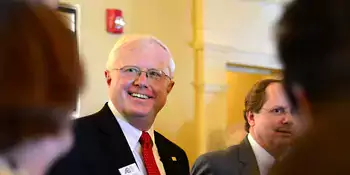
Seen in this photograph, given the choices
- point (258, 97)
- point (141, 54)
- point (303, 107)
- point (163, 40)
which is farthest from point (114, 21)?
point (303, 107)

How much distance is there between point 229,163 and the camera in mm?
2424

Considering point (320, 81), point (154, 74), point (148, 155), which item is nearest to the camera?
point (320, 81)

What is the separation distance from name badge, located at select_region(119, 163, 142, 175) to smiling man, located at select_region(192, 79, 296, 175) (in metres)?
0.36

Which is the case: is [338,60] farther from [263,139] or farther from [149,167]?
[263,139]

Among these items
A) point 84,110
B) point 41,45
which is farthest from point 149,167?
point 41,45

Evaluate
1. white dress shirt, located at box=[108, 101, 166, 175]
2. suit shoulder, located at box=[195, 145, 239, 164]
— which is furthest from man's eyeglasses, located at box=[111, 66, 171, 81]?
suit shoulder, located at box=[195, 145, 239, 164]

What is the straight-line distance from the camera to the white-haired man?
2.16 m

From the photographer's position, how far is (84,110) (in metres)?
3.10

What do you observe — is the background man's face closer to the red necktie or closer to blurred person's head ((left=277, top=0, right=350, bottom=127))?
the red necktie

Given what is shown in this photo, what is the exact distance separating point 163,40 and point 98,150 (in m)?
1.48

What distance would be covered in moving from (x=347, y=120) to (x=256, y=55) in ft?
11.7

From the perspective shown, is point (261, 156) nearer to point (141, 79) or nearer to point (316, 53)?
point (141, 79)

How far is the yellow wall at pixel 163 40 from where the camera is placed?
315 cm

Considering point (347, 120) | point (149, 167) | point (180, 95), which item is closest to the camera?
point (347, 120)
